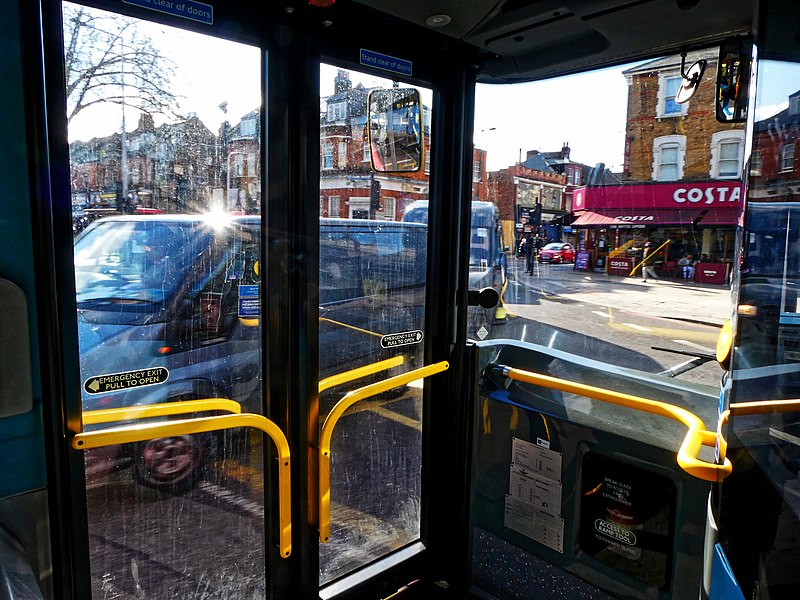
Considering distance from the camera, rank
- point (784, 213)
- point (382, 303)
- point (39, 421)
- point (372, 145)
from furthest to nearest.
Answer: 1. point (382, 303)
2. point (372, 145)
3. point (39, 421)
4. point (784, 213)

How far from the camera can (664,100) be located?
2148 millimetres

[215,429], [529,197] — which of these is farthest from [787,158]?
[215,429]

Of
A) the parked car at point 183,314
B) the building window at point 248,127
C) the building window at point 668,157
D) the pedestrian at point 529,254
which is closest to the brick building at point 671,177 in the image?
the building window at point 668,157

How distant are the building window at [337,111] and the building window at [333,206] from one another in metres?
0.30

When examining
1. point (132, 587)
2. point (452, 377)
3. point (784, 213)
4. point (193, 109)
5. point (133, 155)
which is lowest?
point (132, 587)

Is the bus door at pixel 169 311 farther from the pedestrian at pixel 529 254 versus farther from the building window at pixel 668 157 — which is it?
the building window at pixel 668 157

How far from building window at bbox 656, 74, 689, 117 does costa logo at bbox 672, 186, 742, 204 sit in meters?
0.30

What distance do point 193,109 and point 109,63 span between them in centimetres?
27

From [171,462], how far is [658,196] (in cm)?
203

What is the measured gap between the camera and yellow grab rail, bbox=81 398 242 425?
5.67 ft

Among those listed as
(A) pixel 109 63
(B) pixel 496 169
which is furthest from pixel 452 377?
(A) pixel 109 63

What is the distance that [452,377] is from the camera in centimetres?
277

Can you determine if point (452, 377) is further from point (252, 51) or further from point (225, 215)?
point (252, 51)

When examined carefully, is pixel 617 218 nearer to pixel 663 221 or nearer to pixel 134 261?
pixel 663 221
